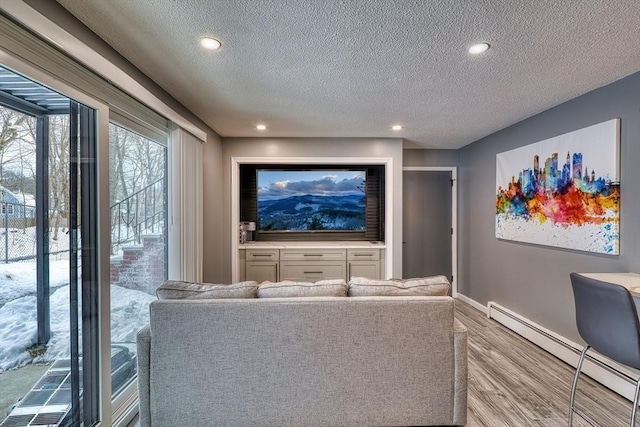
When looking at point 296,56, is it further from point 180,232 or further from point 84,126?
point 180,232

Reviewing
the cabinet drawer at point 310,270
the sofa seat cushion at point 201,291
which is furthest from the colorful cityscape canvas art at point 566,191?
the sofa seat cushion at point 201,291

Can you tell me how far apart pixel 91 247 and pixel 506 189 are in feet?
13.2

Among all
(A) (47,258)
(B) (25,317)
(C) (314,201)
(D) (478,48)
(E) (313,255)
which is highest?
(D) (478,48)

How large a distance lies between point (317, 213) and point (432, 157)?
2.07 metres

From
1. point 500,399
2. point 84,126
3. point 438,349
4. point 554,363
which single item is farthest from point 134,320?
point 554,363

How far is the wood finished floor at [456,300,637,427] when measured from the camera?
6.19 feet

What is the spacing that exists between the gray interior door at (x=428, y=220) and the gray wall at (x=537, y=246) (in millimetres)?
244

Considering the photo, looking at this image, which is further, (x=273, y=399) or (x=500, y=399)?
(x=500, y=399)

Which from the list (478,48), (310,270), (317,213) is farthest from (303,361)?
(317,213)

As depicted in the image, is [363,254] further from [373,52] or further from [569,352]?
[373,52]

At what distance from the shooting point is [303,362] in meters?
1.65

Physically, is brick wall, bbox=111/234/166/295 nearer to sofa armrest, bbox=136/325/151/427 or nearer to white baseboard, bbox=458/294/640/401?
sofa armrest, bbox=136/325/151/427

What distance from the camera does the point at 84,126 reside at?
5.40ft

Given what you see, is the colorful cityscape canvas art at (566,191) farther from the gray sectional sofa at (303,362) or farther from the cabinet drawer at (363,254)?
the gray sectional sofa at (303,362)
